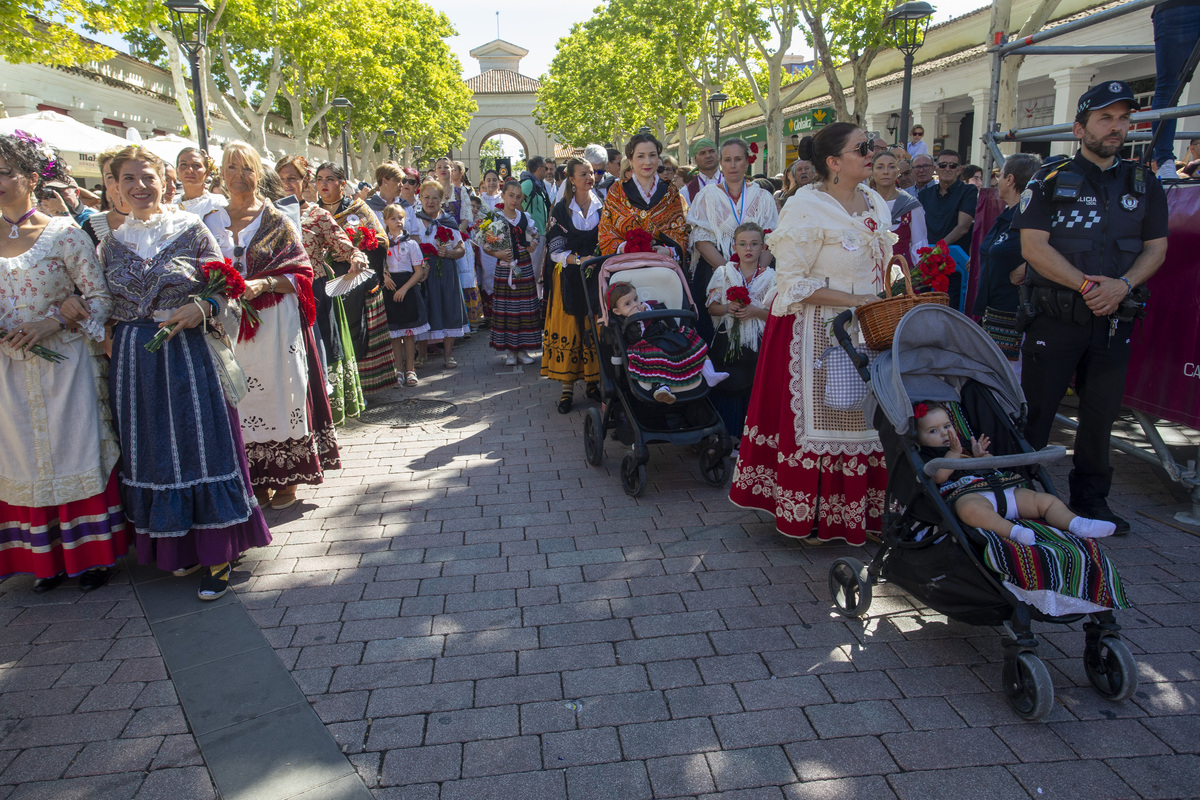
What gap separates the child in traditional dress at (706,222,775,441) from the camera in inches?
213

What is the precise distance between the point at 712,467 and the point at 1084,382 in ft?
7.06

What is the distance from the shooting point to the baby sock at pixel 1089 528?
2771mm

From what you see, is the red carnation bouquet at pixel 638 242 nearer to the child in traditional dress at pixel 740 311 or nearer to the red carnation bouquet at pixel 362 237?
the child in traditional dress at pixel 740 311

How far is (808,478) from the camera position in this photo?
3998mm

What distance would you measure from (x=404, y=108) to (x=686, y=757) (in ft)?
137

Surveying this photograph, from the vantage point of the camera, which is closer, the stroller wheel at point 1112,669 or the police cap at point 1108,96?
the stroller wheel at point 1112,669

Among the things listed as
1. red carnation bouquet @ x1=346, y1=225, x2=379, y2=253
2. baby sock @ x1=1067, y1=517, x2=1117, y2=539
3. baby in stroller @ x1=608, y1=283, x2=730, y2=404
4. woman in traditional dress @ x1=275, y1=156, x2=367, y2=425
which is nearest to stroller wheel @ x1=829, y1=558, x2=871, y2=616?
baby sock @ x1=1067, y1=517, x2=1117, y2=539

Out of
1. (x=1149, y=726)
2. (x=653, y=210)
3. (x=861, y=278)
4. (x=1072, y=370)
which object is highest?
(x=653, y=210)

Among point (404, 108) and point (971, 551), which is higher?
point (404, 108)

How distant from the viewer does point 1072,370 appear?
13.7ft

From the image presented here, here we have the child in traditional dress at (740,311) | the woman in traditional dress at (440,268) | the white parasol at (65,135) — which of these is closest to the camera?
the child in traditional dress at (740,311)

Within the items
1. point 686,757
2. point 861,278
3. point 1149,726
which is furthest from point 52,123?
point 1149,726

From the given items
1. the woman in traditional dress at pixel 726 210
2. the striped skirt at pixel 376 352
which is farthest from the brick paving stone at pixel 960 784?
the striped skirt at pixel 376 352

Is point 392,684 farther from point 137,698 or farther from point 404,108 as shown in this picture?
point 404,108
